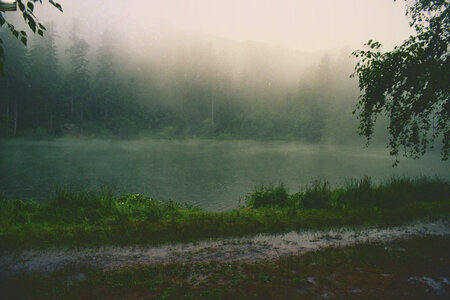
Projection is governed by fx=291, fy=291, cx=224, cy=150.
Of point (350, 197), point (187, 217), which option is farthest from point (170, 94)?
point (187, 217)

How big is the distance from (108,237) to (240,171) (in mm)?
21334

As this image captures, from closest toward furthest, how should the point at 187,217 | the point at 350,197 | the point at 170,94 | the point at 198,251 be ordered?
the point at 198,251, the point at 187,217, the point at 350,197, the point at 170,94

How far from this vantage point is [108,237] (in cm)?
784

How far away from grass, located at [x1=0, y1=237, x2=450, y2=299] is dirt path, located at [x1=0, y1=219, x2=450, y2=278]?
42 centimetres

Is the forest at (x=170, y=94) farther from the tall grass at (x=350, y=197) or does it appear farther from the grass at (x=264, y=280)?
the grass at (x=264, y=280)

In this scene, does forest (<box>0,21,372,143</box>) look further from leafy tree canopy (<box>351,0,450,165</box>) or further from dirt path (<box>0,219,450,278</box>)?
leafy tree canopy (<box>351,0,450,165</box>)

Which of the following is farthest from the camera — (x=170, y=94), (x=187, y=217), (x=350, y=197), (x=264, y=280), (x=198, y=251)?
(x=170, y=94)

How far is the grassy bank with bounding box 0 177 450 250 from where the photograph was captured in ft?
26.0

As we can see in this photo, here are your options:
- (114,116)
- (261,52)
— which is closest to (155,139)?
(114,116)

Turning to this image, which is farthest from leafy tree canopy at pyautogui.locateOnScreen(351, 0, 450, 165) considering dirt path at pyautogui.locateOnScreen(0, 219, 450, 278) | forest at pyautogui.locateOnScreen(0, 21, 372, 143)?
forest at pyautogui.locateOnScreen(0, 21, 372, 143)

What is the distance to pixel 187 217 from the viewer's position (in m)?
10.3

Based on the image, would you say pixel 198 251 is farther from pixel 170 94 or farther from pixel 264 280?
pixel 170 94

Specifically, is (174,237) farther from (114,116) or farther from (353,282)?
(114,116)

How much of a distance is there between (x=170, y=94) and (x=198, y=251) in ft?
327
